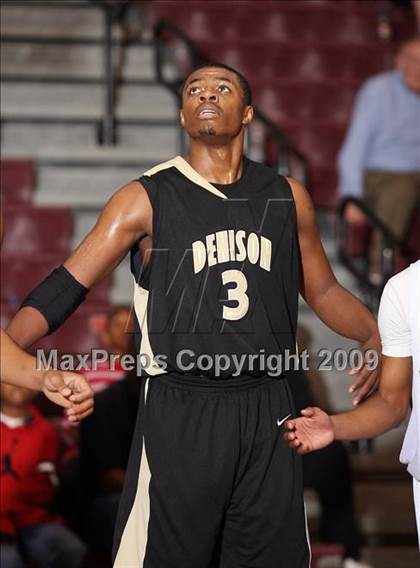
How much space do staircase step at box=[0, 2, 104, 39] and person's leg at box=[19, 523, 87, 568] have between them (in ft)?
12.5

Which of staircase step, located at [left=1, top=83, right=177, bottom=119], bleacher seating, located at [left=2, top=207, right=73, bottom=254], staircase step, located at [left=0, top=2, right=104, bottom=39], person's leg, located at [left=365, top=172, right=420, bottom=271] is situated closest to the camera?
bleacher seating, located at [left=2, top=207, right=73, bottom=254]

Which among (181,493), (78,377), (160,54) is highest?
(160,54)

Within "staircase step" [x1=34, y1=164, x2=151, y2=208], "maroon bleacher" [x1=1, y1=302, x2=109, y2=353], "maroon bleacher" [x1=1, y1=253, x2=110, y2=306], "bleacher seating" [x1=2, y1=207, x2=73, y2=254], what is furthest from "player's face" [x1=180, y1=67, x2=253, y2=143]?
"staircase step" [x1=34, y1=164, x2=151, y2=208]

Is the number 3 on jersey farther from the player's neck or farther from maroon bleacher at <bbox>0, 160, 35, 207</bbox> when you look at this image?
maroon bleacher at <bbox>0, 160, 35, 207</bbox>

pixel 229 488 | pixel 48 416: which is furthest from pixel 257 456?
pixel 48 416

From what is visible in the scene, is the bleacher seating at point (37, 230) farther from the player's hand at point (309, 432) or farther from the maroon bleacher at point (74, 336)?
the player's hand at point (309, 432)

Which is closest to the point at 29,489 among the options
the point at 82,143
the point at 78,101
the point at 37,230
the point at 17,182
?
the point at 37,230

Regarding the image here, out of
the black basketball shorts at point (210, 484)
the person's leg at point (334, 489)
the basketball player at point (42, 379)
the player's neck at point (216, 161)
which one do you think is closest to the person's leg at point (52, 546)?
the person's leg at point (334, 489)

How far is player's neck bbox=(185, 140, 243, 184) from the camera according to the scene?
14.6 ft

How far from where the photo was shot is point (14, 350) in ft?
12.8

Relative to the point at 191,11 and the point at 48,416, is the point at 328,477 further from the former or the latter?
the point at 191,11

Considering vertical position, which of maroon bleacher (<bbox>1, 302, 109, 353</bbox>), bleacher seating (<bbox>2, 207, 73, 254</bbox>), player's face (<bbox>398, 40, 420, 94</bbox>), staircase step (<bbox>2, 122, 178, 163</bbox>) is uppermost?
player's face (<bbox>398, 40, 420, 94</bbox>)

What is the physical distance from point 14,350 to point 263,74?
535 cm

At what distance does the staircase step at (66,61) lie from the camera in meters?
8.45
